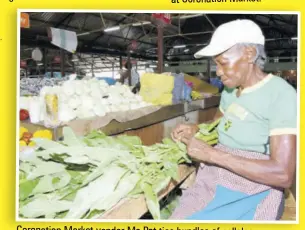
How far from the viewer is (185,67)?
57.2 feet

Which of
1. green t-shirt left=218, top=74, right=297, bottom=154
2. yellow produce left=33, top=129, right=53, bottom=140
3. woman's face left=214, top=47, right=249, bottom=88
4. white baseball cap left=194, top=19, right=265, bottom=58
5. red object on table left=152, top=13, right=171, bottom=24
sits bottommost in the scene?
yellow produce left=33, top=129, right=53, bottom=140

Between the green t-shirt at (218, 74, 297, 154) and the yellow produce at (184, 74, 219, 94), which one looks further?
the yellow produce at (184, 74, 219, 94)

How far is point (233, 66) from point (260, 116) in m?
0.24

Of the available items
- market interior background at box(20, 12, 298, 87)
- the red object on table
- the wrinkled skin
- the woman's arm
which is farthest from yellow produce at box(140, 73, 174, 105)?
the woman's arm

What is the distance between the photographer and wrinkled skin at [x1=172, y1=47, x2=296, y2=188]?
1169 millimetres

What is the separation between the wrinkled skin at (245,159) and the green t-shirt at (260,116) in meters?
0.05

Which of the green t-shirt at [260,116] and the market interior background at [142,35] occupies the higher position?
the market interior background at [142,35]

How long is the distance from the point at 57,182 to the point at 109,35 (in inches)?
434

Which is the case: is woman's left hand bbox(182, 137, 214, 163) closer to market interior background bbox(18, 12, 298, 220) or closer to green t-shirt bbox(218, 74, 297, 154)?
green t-shirt bbox(218, 74, 297, 154)

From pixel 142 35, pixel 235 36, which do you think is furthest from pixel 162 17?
pixel 142 35

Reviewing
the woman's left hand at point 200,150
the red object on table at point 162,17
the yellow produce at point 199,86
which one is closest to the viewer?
the woman's left hand at point 200,150

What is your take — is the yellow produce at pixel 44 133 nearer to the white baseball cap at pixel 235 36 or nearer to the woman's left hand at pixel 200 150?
the woman's left hand at pixel 200 150

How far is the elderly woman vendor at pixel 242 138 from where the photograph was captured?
4.12 ft

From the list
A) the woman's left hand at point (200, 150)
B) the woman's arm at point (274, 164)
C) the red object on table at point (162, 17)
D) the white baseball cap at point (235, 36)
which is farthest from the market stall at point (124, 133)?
the red object on table at point (162, 17)
